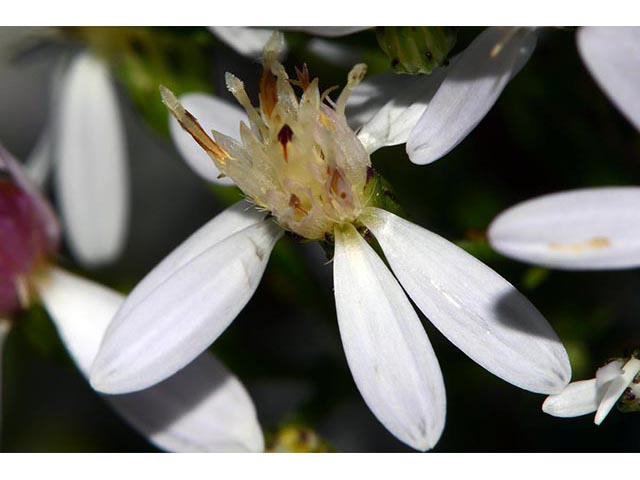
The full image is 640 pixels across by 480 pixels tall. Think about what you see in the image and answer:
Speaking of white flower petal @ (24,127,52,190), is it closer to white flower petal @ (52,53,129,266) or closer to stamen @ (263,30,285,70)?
white flower petal @ (52,53,129,266)

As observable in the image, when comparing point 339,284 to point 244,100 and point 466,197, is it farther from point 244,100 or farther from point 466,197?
point 466,197

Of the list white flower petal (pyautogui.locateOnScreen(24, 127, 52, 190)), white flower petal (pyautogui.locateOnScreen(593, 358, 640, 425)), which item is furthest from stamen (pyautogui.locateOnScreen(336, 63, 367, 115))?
white flower petal (pyautogui.locateOnScreen(24, 127, 52, 190))

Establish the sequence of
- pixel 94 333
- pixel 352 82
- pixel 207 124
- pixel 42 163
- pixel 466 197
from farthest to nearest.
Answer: pixel 42 163, pixel 466 197, pixel 94 333, pixel 207 124, pixel 352 82

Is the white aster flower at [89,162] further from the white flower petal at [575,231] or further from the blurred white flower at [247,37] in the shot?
the white flower petal at [575,231]

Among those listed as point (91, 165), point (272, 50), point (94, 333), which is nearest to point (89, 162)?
point (91, 165)

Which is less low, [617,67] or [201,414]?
[617,67]
